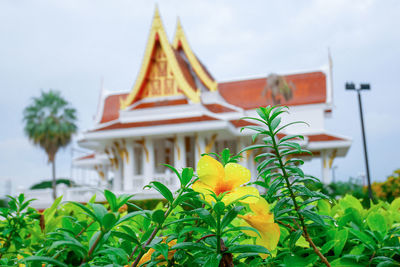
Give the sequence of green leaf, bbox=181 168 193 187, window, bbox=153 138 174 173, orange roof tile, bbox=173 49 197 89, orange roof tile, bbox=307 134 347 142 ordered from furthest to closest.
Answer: window, bbox=153 138 174 173 < orange roof tile, bbox=307 134 347 142 < orange roof tile, bbox=173 49 197 89 < green leaf, bbox=181 168 193 187

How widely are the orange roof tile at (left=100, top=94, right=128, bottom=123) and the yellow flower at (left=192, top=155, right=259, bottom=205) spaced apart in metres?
20.1

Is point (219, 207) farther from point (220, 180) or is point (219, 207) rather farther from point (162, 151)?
point (162, 151)

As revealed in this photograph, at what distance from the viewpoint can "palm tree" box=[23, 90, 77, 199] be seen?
25703mm

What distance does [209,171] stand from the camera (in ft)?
2.16

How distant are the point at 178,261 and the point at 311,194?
0.79 feet

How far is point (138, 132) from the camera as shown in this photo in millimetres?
13867

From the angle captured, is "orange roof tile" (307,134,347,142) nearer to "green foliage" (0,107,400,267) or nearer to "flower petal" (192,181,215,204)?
"green foliage" (0,107,400,267)

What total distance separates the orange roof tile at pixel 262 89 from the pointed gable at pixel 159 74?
377 cm

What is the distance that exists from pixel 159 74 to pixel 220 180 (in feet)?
49.6

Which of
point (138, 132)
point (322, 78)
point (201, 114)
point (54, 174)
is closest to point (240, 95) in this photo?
point (322, 78)

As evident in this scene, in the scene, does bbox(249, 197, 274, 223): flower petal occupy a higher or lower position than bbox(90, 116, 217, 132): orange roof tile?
lower

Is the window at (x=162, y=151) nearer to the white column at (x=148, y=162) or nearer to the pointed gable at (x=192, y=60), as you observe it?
the white column at (x=148, y=162)

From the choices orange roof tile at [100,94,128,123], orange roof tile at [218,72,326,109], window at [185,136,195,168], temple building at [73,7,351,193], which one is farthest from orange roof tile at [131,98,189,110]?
orange roof tile at [100,94,128,123]

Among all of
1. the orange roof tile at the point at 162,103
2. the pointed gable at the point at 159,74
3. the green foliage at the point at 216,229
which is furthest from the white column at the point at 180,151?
the green foliage at the point at 216,229
